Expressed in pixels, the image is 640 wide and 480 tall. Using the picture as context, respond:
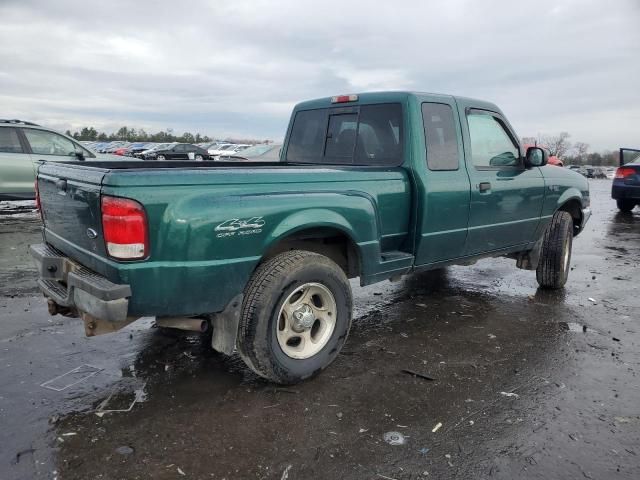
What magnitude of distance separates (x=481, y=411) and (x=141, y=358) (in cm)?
240

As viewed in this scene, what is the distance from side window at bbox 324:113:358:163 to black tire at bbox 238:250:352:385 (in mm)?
1487

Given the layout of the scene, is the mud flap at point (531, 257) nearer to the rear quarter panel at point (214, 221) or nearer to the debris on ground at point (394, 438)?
the rear quarter panel at point (214, 221)

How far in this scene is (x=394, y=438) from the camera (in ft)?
9.07

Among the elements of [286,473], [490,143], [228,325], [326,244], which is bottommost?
[286,473]

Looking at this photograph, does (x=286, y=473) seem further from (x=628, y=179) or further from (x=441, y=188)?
(x=628, y=179)

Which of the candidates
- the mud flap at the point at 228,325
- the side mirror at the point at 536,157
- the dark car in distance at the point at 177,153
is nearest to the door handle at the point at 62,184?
the mud flap at the point at 228,325

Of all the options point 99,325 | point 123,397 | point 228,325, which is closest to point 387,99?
point 228,325

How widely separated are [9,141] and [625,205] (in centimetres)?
1448

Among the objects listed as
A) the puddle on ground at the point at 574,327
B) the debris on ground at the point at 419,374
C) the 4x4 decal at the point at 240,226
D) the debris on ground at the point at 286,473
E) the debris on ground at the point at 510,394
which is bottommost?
the debris on ground at the point at 286,473

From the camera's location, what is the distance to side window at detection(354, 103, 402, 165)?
4.17 metres

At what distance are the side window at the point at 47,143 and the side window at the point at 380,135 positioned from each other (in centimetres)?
753

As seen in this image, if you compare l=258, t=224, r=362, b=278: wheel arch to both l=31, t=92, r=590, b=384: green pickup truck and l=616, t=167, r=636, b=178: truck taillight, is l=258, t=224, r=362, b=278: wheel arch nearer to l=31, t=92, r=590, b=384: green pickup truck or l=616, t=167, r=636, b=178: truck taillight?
l=31, t=92, r=590, b=384: green pickup truck

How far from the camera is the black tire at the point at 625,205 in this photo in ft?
43.4

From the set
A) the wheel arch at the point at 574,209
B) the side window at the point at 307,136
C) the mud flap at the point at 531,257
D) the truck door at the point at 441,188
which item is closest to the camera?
the truck door at the point at 441,188
